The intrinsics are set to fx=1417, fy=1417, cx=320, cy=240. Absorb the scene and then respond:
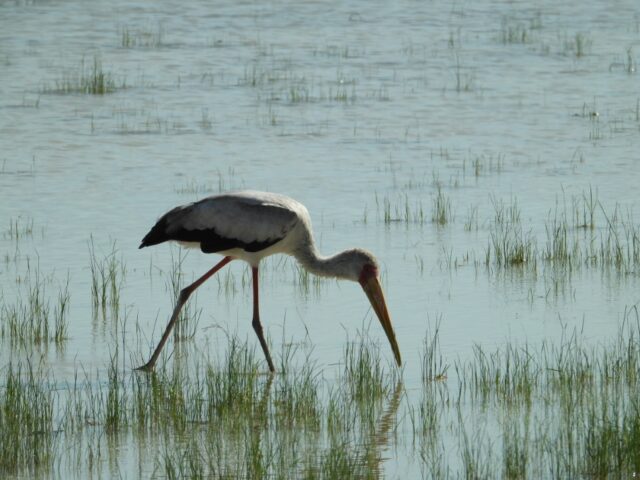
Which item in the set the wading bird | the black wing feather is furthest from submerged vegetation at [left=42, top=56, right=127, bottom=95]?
the black wing feather

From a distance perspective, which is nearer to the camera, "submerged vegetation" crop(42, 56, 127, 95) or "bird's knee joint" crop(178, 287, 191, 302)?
"bird's knee joint" crop(178, 287, 191, 302)

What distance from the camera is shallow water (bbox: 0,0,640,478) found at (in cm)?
965

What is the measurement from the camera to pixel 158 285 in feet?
34.1

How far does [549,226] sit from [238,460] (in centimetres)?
602

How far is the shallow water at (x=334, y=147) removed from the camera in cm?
965

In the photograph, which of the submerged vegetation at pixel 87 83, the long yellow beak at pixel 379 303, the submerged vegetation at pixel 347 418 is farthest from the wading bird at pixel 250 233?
the submerged vegetation at pixel 87 83

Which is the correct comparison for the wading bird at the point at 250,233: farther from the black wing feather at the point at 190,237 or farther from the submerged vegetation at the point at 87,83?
the submerged vegetation at the point at 87,83

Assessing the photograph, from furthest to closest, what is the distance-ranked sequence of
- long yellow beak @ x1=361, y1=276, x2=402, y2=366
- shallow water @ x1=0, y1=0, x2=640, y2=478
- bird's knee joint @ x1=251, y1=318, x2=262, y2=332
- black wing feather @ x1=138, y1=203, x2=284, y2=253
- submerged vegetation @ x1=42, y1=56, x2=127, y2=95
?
submerged vegetation @ x1=42, y1=56, x2=127, y2=95 → shallow water @ x1=0, y1=0, x2=640, y2=478 → black wing feather @ x1=138, y1=203, x2=284, y2=253 → bird's knee joint @ x1=251, y1=318, x2=262, y2=332 → long yellow beak @ x1=361, y1=276, x2=402, y2=366

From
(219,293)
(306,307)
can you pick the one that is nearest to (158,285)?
(219,293)

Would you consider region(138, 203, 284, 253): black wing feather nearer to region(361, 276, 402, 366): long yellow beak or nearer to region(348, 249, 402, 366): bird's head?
region(348, 249, 402, 366): bird's head

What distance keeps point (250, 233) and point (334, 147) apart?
7.11 metres

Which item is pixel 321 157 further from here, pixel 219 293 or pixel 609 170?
pixel 219 293

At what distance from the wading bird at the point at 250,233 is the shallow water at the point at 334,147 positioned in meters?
0.34

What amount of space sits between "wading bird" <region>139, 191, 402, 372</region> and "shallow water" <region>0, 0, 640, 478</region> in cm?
34
